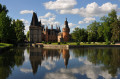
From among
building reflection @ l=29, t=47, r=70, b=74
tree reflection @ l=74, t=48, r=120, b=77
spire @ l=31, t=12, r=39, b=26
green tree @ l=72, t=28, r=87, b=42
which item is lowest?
tree reflection @ l=74, t=48, r=120, b=77

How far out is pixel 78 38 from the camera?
278 feet

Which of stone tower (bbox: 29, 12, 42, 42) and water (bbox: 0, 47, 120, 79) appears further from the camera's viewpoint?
stone tower (bbox: 29, 12, 42, 42)

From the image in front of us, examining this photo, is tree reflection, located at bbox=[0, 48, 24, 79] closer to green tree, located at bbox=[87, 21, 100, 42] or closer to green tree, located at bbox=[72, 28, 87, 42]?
green tree, located at bbox=[87, 21, 100, 42]

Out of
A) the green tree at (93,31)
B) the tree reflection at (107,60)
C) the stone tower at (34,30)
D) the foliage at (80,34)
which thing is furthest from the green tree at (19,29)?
the tree reflection at (107,60)

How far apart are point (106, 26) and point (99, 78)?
64.5 meters

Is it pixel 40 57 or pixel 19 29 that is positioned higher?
pixel 19 29

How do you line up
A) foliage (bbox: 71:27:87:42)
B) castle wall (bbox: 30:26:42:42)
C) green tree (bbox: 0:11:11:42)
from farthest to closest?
castle wall (bbox: 30:26:42:42), foliage (bbox: 71:27:87:42), green tree (bbox: 0:11:11:42)

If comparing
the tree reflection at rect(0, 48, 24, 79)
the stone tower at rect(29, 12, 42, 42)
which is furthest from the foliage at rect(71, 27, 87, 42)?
the tree reflection at rect(0, 48, 24, 79)

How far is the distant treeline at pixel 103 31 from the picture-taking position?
63.7m

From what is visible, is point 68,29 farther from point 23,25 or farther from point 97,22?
point 23,25

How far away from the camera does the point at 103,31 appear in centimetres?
7044

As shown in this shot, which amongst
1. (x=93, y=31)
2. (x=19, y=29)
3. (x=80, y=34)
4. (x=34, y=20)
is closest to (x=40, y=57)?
(x=19, y=29)

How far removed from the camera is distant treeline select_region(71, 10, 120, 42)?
63.7m

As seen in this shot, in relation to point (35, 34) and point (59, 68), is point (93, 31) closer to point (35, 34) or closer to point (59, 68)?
point (35, 34)
